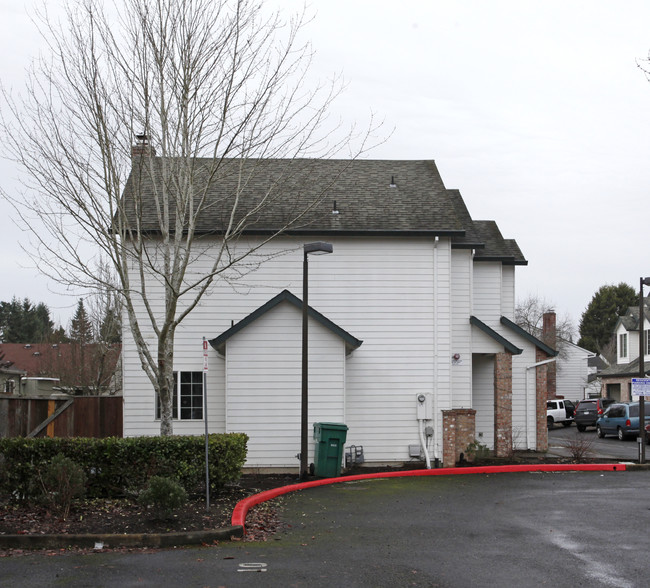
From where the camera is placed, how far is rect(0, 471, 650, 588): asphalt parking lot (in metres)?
8.84

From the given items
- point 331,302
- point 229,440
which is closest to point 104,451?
point 229,440

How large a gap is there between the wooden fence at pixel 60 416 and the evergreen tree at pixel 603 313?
74.7 m

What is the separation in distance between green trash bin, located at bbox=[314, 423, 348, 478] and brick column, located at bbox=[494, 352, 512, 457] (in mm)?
6028

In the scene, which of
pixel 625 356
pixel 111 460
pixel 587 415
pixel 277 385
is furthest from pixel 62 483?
pixel 625 356

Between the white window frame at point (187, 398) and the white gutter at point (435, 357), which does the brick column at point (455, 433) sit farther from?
the white window frame at point (187, 398)

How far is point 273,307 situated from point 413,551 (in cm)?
1038

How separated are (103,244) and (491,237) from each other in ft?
47.3

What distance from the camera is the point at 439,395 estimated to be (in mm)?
21344

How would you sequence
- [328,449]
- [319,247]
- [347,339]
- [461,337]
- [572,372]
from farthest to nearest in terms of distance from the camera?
[572,372] < [461,337] < [347,339] < [328,449] < [319,247]

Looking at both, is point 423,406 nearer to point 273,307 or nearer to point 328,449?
point 328,449

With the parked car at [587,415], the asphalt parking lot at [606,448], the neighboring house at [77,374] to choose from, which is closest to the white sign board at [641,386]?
the asphalt parking lot at [606,448]

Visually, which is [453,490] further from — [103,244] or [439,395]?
[103,244]

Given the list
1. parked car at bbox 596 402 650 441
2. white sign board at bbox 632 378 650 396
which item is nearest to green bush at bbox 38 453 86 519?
white sign board at bbox 632 378 650 396

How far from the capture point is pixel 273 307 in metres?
20.1
